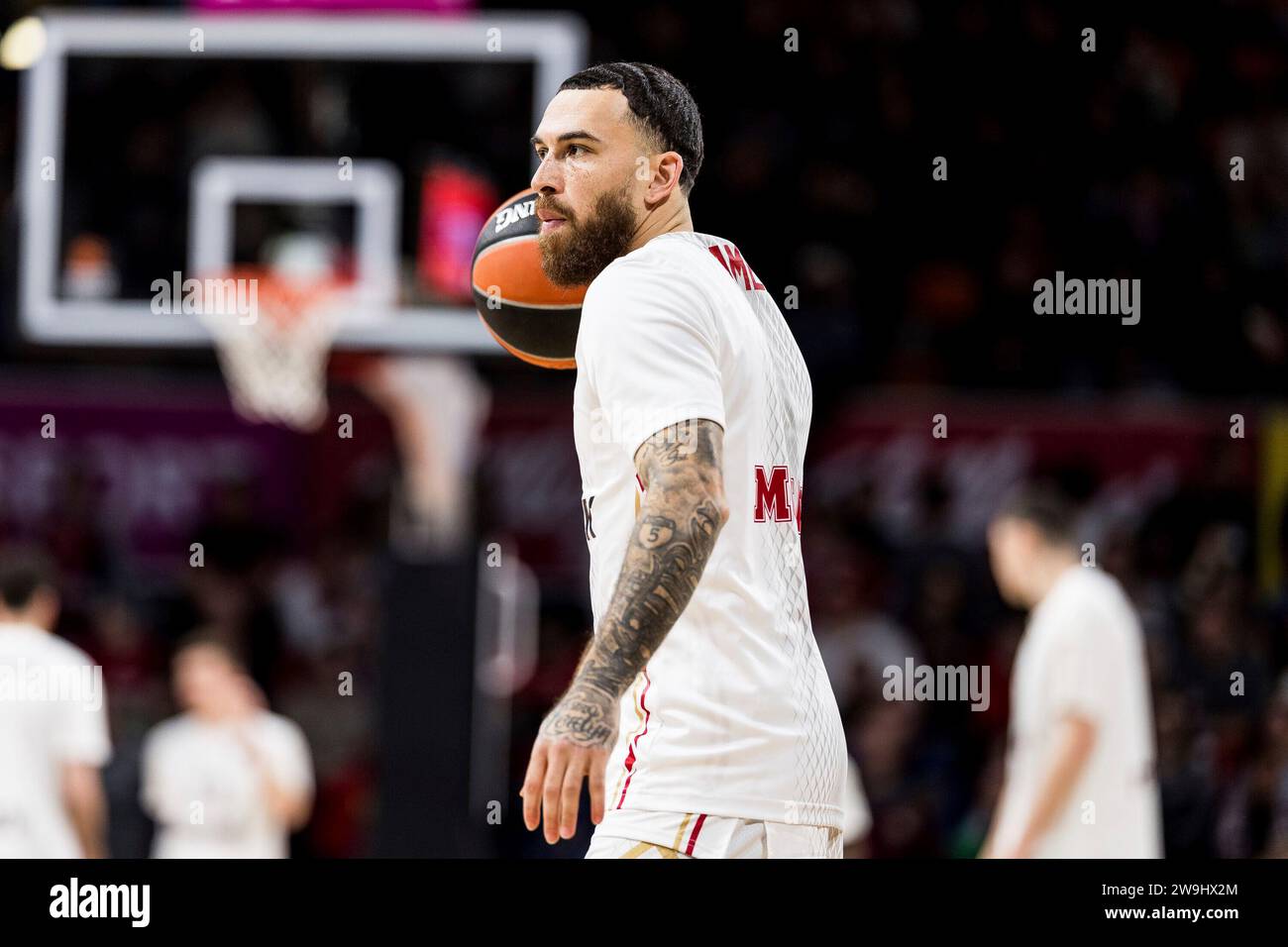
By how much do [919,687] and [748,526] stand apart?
6896mm

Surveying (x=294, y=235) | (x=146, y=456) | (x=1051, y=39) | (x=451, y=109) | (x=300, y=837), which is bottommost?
(x=300, y=837)

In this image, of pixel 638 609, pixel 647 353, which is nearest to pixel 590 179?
pixel 647 353

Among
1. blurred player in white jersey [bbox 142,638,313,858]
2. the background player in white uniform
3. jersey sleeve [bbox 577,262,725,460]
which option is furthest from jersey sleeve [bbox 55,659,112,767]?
jersey sleeve [bbox 577,262,725,460]

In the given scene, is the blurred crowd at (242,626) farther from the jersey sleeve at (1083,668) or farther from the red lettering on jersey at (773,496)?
the red lettering on jersey at (773,496)

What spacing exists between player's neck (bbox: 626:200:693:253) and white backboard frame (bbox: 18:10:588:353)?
5.16 meters

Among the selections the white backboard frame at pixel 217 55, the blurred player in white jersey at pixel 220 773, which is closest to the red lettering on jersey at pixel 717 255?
the white backboard frame at pixel 217 55

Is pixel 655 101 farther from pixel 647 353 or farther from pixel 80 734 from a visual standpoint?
pixel 80 734

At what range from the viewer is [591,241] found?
3.05 meters

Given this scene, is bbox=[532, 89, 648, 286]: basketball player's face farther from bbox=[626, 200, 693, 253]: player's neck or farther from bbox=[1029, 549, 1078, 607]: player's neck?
bbox=[1029, 549, 1078, 607]: player's neck

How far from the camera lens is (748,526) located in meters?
2.88

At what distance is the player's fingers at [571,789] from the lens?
8.18 feet

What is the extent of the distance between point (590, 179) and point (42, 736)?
482cm
